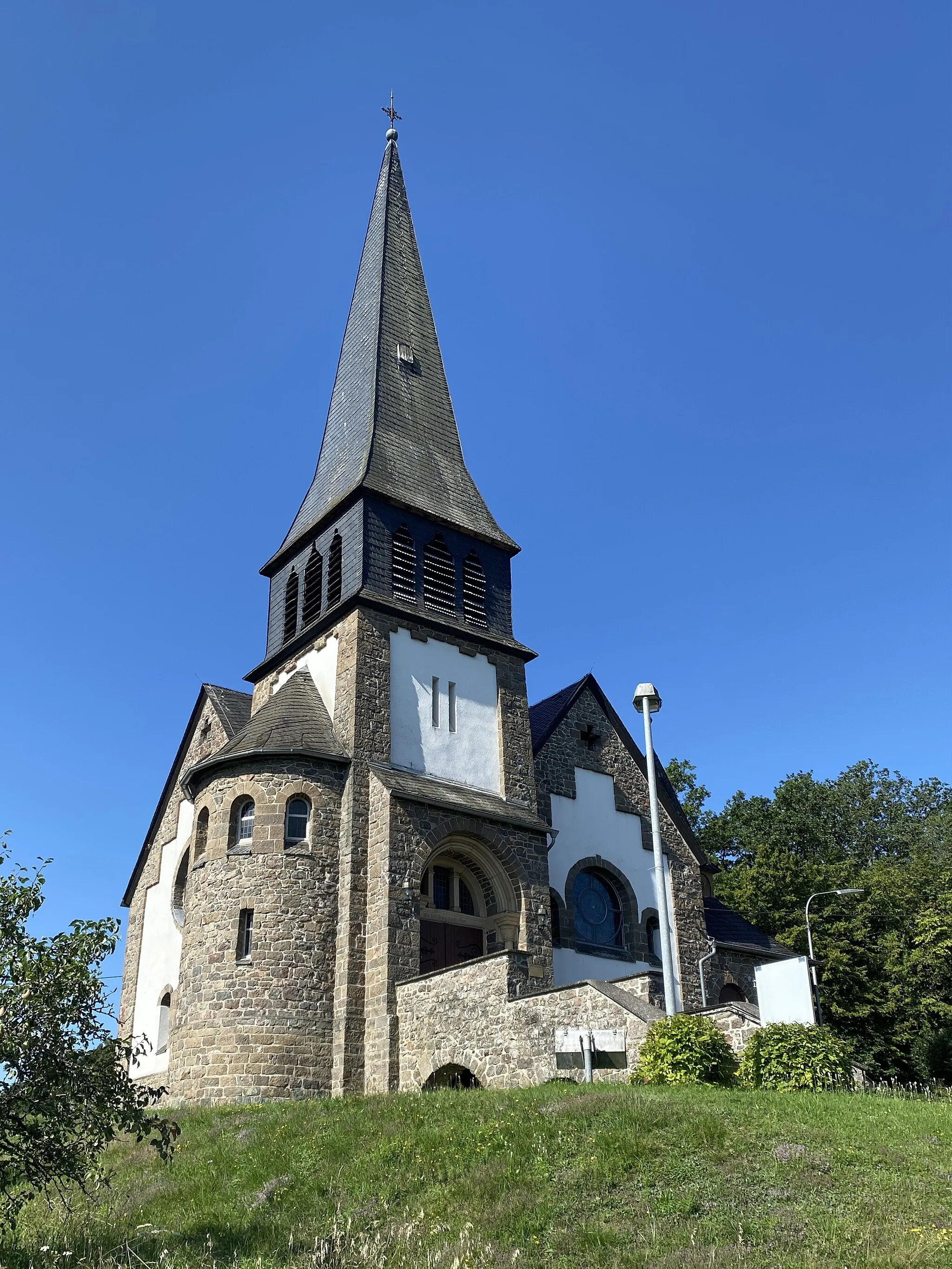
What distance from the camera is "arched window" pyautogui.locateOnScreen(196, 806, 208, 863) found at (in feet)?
81.1

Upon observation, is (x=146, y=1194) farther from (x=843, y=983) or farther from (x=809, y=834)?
(x=809, y=834)

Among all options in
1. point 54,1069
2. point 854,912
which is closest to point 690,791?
point 854,912

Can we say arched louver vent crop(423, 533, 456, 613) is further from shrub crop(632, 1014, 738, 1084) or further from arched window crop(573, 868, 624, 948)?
shrub crop(632, 1014, 738, 1084)

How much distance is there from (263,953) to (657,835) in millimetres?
8196

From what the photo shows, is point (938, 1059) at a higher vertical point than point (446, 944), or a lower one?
lower

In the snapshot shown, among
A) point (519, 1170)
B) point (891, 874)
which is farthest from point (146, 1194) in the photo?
point (891, 874)

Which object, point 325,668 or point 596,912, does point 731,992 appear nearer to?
point 596,912

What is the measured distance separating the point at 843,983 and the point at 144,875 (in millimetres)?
22681

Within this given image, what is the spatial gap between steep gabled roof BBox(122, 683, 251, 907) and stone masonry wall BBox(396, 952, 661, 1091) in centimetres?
1068

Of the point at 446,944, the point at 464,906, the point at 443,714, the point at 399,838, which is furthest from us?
the point at 443,714

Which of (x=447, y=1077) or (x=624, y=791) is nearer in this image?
(x=447, y=1077)

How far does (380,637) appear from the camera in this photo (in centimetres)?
2677

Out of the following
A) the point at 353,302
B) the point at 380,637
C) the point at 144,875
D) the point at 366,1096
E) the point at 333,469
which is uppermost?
the point at 353,302

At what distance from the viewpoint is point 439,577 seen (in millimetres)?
29234
